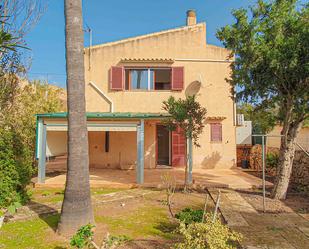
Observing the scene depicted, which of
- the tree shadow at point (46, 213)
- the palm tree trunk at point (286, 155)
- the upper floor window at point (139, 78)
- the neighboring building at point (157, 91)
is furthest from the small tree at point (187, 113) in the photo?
the upper floor window at point (139, 78)

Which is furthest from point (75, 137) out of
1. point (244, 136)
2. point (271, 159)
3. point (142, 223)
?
point (244, 136)

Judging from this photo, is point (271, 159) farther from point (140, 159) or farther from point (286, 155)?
point (140, 159)

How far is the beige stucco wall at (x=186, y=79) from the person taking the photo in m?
15.8

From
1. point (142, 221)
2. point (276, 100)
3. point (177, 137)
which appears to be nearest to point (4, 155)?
point (142, 221)

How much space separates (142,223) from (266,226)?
3.19 metres

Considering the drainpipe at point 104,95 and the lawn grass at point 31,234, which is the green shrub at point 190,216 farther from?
the drainpipe at point 104,95

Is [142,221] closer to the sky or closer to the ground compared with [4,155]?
closer to the ground

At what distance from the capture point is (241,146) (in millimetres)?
17828

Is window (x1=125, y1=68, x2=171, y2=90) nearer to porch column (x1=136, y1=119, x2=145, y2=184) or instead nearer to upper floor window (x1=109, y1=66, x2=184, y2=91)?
upper floor window (x1=109, y1=66, x2=184, y2=91)

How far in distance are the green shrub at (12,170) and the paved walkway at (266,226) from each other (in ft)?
20.7

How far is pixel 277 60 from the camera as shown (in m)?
7.83

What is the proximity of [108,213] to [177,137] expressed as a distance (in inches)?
353

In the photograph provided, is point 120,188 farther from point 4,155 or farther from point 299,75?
point 299,75

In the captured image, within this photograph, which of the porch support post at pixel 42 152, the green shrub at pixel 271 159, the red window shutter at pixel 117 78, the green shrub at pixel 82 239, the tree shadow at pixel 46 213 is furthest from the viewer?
the red window shutter at pixel 117 78
